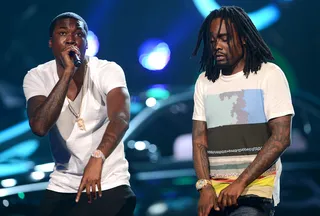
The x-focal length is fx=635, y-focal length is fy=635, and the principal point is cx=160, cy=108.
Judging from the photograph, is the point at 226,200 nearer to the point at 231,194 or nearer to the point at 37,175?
the point at 231,194

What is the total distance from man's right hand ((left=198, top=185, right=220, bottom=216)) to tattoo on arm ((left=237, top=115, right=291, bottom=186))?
20cm

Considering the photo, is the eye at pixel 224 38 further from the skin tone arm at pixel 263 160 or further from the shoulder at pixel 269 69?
the skin tone arm at pixel 263 160

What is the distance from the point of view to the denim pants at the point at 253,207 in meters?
3.44

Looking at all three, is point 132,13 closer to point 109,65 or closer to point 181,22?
point 181,22

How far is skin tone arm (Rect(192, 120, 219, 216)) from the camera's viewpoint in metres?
3.51

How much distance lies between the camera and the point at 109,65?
3.98 meters

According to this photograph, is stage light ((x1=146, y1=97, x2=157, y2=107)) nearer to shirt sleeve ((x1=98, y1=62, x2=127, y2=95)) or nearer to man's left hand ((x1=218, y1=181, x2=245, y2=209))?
shirt sleeve ((x1=98, y1=62, x2=127, y2=95))

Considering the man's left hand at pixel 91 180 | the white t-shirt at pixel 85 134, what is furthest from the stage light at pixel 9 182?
the man's left hand at pixel 91 180

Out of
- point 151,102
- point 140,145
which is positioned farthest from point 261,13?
point 140,145

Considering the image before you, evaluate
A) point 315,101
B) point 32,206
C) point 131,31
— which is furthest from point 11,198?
point 315,101

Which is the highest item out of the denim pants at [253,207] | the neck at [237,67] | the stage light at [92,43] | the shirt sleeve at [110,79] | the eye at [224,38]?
the stage light at [92,43]

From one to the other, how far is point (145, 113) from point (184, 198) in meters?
1.45

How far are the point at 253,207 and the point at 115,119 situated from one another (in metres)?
0.92

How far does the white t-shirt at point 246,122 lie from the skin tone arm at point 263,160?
2.7 inches
